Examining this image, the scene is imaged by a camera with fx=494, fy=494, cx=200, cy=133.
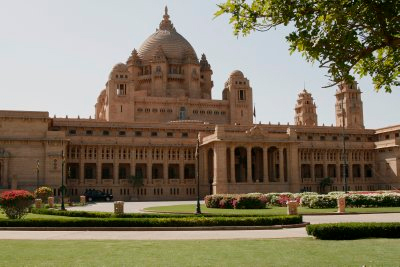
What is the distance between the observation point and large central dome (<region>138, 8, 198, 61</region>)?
99.1m

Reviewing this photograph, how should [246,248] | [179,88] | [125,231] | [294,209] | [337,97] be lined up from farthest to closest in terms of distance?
[337,97] < [179,88] < [294,209] < [125,231] < [246,248]

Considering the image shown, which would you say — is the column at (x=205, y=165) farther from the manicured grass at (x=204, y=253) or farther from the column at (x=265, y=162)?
the manicured grass at (x=204, y=253)

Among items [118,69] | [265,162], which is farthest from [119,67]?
[265,162]

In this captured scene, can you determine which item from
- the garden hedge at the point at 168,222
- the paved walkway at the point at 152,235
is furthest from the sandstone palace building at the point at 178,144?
the paved walkway at the point at 152,235

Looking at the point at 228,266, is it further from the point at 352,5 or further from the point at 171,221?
the point at 171,221

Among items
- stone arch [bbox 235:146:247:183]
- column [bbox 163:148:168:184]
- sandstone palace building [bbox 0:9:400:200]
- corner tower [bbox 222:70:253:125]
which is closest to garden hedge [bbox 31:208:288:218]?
sandstone palace building [bbox 0:9:400:200]

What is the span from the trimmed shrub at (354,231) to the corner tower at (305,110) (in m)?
86.1

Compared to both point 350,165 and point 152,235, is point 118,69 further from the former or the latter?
point 152,235

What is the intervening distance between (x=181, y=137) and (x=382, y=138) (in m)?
37.4

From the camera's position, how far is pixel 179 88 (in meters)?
97.4

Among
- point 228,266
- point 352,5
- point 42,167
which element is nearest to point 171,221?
point 228,266

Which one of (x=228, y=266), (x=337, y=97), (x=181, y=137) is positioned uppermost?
(x=337, y=97)

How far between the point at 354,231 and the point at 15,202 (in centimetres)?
2053

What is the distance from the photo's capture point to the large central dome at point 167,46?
9912cm
